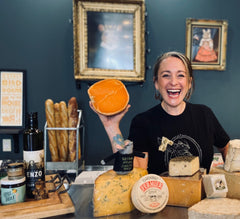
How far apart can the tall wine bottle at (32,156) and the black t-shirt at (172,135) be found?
0.60m

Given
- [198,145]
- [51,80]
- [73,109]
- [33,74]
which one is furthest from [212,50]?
[33,74]

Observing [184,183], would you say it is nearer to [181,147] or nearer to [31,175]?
[181,147]

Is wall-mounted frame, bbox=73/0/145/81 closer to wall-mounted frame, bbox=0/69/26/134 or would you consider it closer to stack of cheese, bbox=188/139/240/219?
wall-mounted frame, bbox=0/69/26/134

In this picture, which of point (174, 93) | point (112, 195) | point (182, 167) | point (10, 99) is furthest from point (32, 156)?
point (10, 99)

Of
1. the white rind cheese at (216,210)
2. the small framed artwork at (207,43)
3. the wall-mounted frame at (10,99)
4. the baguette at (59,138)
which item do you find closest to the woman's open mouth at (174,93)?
the white rind cheese at (216,210)

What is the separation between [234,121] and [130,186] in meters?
1.97

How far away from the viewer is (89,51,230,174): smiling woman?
1191 mm

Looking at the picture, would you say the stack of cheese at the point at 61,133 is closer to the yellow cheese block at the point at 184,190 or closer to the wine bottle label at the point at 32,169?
the wine bottle label at the point at 32,169

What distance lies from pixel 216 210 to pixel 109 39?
1.79 meters

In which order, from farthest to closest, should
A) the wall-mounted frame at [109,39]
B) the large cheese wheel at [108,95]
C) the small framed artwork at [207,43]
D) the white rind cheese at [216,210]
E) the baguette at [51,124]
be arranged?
the small framed artwork at [207,43], the wall-mounted frame at [109,39], the baguette at [51,124], the large cheese wheel at [108,95], the white rind cheese at [216,210]

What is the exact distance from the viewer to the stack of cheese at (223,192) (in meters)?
0.66

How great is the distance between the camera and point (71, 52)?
2.14 metres

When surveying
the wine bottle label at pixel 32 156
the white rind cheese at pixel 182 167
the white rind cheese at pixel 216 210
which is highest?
the wine bottle label at pixel 32 156

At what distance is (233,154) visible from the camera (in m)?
0.83
